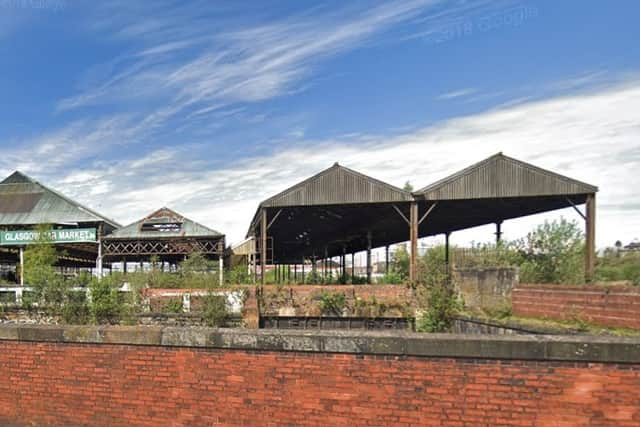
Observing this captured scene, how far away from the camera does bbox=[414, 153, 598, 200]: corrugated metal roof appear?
16750mm

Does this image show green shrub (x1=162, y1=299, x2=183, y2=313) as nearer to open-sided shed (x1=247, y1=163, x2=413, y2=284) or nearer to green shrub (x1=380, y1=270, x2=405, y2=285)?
open-sided shed (x1=247, y1=163, x2=413, y2=284)

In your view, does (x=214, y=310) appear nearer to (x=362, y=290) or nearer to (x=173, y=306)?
(x=173, y=306)

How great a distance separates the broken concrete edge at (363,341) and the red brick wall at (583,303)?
563cm

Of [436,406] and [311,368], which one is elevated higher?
[311,368]

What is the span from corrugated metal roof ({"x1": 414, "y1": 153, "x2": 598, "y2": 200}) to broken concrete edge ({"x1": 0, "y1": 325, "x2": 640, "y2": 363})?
14.2 m

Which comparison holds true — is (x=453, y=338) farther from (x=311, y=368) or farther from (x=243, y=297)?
(x=243, y=297)

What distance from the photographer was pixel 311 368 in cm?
396

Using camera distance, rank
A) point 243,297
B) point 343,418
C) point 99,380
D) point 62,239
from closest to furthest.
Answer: point 343,418 → point 99,380 → point 243,297 → point 62,239

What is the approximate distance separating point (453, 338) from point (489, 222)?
2504 centimetres

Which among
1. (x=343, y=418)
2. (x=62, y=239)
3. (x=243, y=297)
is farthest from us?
(x=62, y=239)

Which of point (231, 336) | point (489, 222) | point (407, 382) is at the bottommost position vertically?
point (407, 382)

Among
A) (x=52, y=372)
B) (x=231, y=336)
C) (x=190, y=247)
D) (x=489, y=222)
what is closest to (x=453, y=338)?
(x=231, y=336)

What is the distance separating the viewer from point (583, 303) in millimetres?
8852

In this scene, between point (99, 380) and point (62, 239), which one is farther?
point (62, 239)
